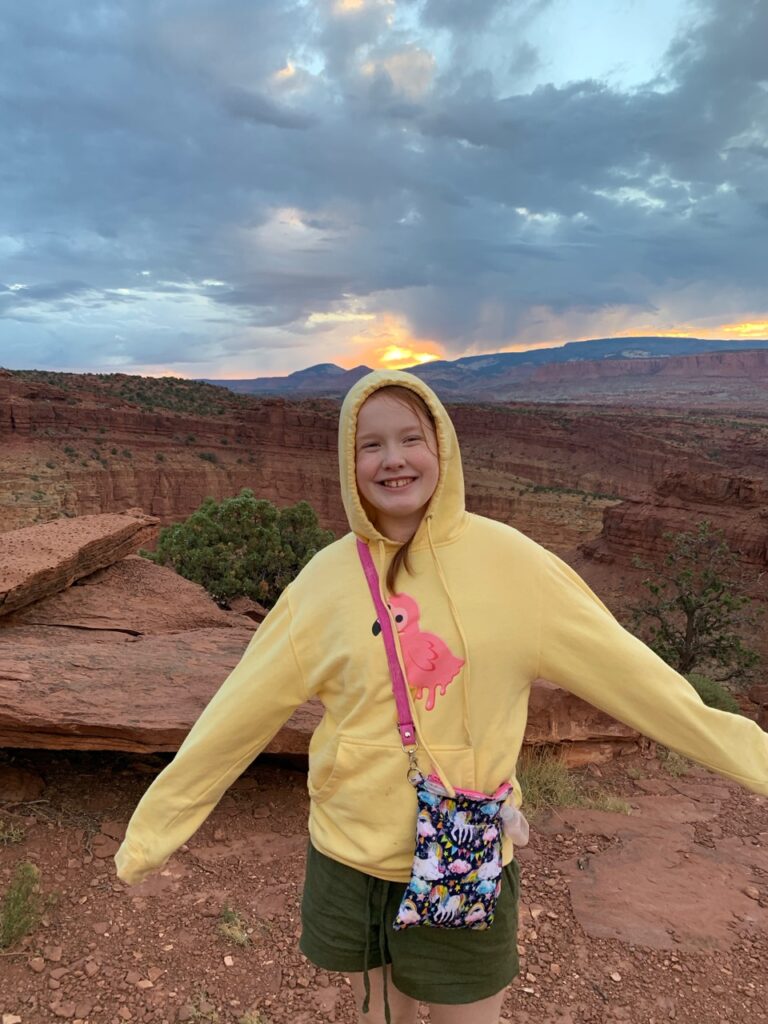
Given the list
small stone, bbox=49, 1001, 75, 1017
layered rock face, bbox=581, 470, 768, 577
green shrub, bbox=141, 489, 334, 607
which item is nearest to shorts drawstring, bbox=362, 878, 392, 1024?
small stone, bbox=49, 1001, 75, 1017

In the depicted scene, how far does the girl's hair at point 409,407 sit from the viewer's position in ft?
5.16

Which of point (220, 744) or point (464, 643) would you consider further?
point (220, 744)

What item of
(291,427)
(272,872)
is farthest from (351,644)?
(291,427)

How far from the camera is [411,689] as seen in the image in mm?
1508

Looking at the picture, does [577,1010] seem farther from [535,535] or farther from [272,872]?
[535,535]

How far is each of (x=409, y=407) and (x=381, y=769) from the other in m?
0.88

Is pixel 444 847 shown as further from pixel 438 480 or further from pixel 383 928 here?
pixel 438 480

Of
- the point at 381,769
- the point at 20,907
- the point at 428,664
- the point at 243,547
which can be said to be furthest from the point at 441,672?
the point at 243,547

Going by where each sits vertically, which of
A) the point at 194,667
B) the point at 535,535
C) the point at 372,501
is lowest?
the point at 535,535

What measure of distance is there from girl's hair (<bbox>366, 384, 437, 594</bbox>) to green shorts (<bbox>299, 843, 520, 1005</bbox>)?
784 mm

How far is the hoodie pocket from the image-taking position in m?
1.52

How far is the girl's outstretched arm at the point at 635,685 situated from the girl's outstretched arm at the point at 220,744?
66cm

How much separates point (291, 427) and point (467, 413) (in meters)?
20.3

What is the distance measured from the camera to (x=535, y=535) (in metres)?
35.5
